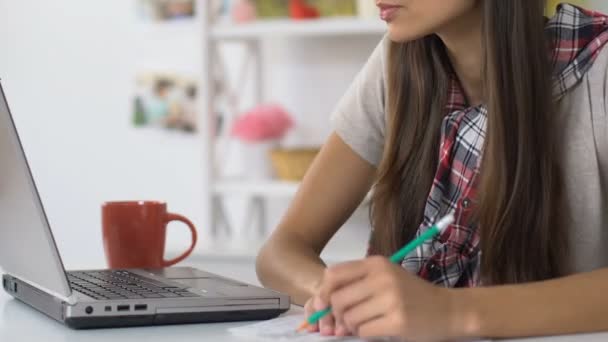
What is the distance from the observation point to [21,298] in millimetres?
1201

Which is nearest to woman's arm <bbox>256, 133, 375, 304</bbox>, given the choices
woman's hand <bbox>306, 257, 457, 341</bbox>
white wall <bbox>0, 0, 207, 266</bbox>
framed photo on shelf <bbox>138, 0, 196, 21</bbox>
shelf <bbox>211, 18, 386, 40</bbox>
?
woman's hand <bbox>306, 257, 457, 341</bbox>

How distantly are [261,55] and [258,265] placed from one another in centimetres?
175

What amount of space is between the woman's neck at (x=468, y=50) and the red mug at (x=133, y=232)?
0.43m

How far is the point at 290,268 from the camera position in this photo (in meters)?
1.35

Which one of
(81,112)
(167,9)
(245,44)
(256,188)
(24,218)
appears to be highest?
(167,9)

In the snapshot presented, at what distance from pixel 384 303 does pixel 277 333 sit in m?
0.11

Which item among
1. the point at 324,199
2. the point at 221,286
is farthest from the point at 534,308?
the point at 324,199

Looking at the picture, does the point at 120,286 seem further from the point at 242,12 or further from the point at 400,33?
the point at 242,12

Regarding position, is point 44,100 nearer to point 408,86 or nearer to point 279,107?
point 279,107

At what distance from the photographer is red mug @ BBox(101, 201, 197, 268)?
136 centimetres

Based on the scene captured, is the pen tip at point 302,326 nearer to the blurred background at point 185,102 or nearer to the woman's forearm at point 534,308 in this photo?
the woman's forearm at point 534,308

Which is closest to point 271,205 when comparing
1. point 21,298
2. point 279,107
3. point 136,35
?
point 279,107

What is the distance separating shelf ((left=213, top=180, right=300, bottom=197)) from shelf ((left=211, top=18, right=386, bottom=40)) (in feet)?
1.30

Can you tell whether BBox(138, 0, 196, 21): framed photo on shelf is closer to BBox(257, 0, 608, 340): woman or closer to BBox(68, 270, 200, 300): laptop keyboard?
BBox(257, 0, 608, 340): woman
